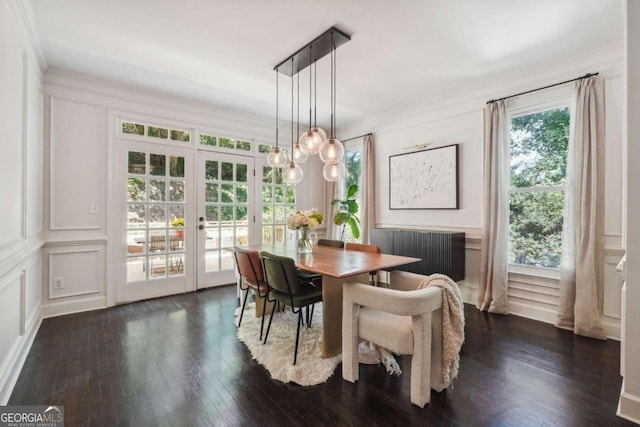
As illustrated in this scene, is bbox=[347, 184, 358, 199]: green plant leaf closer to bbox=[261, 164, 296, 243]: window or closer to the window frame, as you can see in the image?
bbox=[261, 164, 296, 243]: window

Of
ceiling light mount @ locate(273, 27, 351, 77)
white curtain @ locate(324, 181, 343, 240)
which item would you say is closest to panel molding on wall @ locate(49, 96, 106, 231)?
ceiling light mount @ locate(273, 27, 351, 77)

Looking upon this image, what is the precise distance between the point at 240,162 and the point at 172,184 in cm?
111

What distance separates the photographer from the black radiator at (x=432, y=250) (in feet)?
12.0

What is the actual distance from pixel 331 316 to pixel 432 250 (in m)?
1.98

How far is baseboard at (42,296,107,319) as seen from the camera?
10.9 feet

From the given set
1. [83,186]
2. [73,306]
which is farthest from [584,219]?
[73,306]

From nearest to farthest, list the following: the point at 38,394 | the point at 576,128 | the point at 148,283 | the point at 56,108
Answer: the point at 38,394 < the point at 576,128 < the point at 56,108 < the point at 148,283

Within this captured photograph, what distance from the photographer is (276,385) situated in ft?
6.70

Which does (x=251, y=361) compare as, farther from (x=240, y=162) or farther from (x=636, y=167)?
(x=240, y=162)

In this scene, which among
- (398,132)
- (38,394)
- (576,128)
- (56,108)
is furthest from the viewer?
(398,132)

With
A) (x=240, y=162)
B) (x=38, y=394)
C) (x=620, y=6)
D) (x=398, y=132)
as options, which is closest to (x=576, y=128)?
(x=620, y=6)

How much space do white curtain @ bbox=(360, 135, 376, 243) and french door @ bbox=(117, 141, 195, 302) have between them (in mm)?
2750

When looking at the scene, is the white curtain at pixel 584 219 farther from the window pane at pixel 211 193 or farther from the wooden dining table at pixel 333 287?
the window pane at pixel 211 193

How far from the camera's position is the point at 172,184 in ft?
13.8
